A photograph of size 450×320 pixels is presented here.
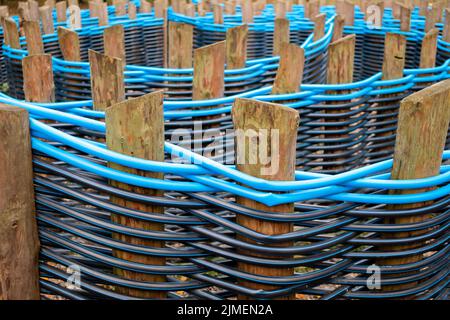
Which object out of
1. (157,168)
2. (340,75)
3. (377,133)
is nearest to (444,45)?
(377,133)

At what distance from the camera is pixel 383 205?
1.81 meters

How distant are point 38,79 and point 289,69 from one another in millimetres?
1178

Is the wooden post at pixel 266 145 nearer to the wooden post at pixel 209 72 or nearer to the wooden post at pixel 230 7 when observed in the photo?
the wooden post at pixel 209 72

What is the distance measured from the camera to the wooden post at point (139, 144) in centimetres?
165

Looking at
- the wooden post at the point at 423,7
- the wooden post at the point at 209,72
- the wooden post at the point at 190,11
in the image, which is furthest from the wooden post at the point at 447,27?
the wooden post at the point at 190,11

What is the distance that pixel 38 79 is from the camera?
2.51 metres

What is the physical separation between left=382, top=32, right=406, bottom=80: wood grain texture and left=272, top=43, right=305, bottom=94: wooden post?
2.21 feet

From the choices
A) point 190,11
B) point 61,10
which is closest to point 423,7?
point 190,11

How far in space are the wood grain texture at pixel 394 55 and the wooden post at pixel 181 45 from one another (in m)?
1.14

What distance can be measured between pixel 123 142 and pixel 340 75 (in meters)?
1.81

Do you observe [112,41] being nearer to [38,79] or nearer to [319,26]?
[38,79]

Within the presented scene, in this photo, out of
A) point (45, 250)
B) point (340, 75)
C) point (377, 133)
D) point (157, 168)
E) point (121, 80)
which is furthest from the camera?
point (377, 133)

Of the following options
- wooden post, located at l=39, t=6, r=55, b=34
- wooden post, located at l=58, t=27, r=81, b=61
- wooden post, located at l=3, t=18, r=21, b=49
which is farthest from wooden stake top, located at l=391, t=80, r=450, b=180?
wooden post, located at l=39, t=6, r=55, b=34

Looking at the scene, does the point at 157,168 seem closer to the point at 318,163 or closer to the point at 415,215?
the point at 415,215
